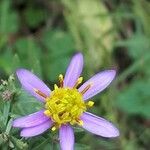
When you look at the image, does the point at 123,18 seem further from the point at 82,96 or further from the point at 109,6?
the point at 82,96

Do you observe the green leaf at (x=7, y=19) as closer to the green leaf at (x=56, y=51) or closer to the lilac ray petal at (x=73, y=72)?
the green leaf at (x=56, y=51)

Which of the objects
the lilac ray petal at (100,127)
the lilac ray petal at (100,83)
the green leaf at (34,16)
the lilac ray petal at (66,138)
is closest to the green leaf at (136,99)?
the green leaf at (34,16)

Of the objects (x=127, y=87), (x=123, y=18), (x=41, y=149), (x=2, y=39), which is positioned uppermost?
(x=123, y=18)

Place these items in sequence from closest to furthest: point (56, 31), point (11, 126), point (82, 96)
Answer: point (11, 126), point (82, 96), point (56, 31)

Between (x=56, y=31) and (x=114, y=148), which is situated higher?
(x=56, y=31)

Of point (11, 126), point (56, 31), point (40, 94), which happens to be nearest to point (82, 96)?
point (40, 94)

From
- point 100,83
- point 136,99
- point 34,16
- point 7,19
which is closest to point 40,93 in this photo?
point 100,83

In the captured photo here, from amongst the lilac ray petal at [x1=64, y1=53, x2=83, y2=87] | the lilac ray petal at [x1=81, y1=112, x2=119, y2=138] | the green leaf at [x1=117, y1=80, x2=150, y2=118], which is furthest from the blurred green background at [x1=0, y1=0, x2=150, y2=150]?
the lilac ray petal at [x1=81, y1=112, x2=119, y2=138]

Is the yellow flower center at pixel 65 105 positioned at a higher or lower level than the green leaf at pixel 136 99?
lower

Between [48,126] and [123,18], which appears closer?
[48,126]
